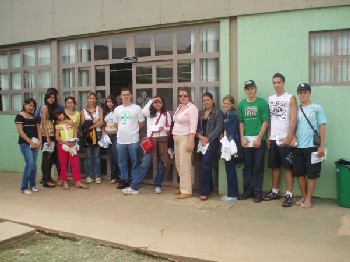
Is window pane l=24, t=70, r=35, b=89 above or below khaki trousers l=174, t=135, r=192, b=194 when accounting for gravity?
above

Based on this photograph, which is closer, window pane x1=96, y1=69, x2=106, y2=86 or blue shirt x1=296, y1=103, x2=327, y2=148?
blue shirt x1=296, y1=103, x2=327, y2=148

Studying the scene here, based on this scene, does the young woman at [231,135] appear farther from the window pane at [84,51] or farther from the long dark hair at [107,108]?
the window pane at [84,51]

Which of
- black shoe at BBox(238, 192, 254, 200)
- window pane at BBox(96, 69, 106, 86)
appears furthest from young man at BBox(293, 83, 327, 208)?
window pane at BBox(96, 69, 106, 86)

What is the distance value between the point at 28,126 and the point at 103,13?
8.97ft

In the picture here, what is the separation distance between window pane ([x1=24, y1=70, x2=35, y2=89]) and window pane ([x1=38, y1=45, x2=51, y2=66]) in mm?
393

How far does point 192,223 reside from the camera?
5391mm

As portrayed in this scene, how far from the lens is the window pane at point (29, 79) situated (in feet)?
30.6

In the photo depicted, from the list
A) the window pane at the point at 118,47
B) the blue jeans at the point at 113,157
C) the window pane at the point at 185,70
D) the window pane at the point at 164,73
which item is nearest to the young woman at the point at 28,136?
the blue jeans at the point at 113,157

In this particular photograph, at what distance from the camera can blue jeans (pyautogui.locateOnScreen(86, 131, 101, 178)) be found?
791 cm

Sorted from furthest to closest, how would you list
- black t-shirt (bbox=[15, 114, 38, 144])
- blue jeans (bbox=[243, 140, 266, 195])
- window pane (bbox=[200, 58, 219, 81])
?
window pane (bbox=[200, 58, 219, 81]) → black t-shirt (bbox=[15, 114, 38, 144]) → blue jeans (bbox=[243, 140, 266, 195])

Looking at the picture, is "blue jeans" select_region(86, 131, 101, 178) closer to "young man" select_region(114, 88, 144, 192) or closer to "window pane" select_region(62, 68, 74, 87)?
"young man" select_region(114, 88, 144, 192)

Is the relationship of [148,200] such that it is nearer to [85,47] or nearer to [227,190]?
[227,190]

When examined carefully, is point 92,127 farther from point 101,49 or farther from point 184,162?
point 184,162

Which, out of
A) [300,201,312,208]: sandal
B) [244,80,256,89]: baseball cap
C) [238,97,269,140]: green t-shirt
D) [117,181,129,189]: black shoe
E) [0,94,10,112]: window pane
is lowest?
[300,201,312,208]: sandal
